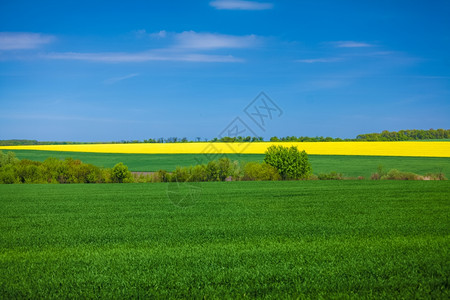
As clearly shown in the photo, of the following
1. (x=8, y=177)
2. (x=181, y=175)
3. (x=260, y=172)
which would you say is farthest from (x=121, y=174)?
(x=260, y=172)

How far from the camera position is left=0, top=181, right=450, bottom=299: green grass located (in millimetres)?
6961

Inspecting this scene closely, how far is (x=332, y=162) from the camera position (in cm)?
6169

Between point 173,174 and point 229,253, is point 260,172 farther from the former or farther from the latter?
point 229,253

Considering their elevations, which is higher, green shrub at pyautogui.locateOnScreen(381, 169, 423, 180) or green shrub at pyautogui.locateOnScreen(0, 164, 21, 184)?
green shrub at pyautogui.locateOnScreen(381, 169, 423, 180)

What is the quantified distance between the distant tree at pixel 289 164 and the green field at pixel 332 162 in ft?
22.4

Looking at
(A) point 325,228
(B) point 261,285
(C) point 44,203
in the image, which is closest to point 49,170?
(C) point 44,203

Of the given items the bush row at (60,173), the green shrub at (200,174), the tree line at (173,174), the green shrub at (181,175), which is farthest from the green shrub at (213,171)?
the bush row at (60,173)

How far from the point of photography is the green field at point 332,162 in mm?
52344

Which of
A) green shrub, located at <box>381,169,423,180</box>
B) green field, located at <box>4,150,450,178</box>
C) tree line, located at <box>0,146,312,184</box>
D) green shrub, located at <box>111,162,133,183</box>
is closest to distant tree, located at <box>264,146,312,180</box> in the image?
tree line, located at <box>0,146,312,184</box>

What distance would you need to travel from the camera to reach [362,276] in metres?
7.43

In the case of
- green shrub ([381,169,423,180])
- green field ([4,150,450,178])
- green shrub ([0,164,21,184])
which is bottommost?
green shrub ([0,164,21,184])

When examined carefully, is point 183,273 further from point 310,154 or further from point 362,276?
point 310,154

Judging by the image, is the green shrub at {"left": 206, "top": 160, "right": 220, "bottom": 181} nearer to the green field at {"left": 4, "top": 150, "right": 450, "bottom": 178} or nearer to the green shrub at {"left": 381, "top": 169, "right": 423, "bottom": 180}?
the green field at {"left": 4, "top": 150, "right": 450, "bottom": 178}

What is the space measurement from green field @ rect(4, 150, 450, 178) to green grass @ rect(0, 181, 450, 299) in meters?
31.2
